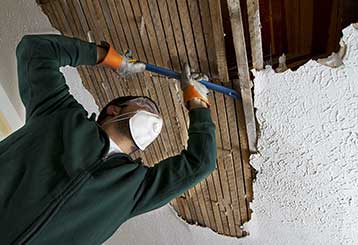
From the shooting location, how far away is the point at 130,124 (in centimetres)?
128

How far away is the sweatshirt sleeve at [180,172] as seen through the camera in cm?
118

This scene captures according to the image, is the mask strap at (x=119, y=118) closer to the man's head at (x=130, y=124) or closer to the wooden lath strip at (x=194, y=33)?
the man's head at (x=130, y=124)

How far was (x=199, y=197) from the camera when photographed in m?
1.86

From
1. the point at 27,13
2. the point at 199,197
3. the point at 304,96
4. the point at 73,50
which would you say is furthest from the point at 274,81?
the point at 27,13

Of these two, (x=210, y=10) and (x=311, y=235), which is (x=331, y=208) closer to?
(x=311, y=235)

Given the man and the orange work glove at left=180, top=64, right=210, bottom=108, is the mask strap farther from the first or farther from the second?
the orange work glove at left=180, top=64, right=210, bottom=108

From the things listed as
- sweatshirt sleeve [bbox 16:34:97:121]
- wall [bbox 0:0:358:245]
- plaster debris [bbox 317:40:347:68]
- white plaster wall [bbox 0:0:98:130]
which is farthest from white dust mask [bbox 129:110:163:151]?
white plaster wall [bbox 0:0:98:130]

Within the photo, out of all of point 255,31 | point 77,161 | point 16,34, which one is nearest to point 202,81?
point 255,31

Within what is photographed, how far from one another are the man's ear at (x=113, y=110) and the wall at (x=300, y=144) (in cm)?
42

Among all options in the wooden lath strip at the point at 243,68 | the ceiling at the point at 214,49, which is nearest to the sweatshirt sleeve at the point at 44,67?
the ceiling at the point at 214,49

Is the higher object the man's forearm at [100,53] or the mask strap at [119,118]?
the man's forearm at [100,53]

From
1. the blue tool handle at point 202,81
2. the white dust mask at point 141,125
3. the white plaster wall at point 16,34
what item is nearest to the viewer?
the white dust mask at point 141,125

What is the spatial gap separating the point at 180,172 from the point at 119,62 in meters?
0.42

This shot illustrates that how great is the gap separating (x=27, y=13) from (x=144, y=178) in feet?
2.90
